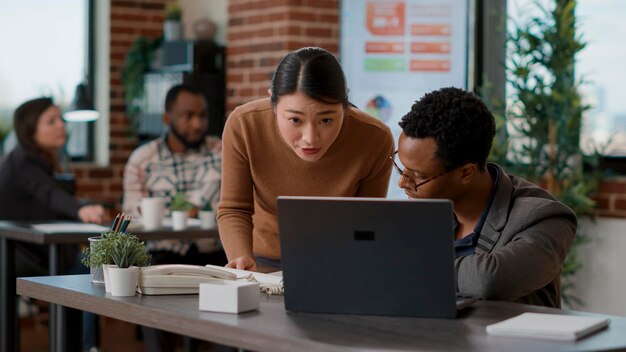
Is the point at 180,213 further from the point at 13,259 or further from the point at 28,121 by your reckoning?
the point at 28,121

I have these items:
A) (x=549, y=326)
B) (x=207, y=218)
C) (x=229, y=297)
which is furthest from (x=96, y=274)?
(x=207, y=218)

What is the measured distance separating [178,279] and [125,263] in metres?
0.13

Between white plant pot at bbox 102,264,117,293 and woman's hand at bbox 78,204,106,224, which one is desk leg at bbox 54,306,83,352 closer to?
white plant pot at bbox 102,264,117,293

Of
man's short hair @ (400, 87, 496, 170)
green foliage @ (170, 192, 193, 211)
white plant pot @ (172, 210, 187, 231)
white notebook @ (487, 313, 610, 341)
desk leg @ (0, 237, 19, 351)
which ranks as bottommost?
desk leg @ (0, 237, 19, 351)

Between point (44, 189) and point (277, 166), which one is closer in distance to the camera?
point (277, 166)

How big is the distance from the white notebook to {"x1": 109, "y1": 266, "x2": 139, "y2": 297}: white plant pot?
2.81 feet

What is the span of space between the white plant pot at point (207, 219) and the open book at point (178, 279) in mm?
2035

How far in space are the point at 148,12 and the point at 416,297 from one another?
516 cm

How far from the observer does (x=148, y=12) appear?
22.7 ft

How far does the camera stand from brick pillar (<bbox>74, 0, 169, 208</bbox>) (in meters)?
6.73

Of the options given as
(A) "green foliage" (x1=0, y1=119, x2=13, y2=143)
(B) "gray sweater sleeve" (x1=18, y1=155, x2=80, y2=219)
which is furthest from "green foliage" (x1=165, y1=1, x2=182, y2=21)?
(B) "gray sweater sleeve" (x1=18, y1=155, x2=80, y2=219)

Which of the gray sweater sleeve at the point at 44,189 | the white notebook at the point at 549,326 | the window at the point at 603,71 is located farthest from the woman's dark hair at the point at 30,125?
the white notebook at the point at 549,326

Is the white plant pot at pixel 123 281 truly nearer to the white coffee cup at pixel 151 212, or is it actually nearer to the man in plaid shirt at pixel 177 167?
the white coffee cup at pixel 151 212

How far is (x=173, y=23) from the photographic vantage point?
6555mm
